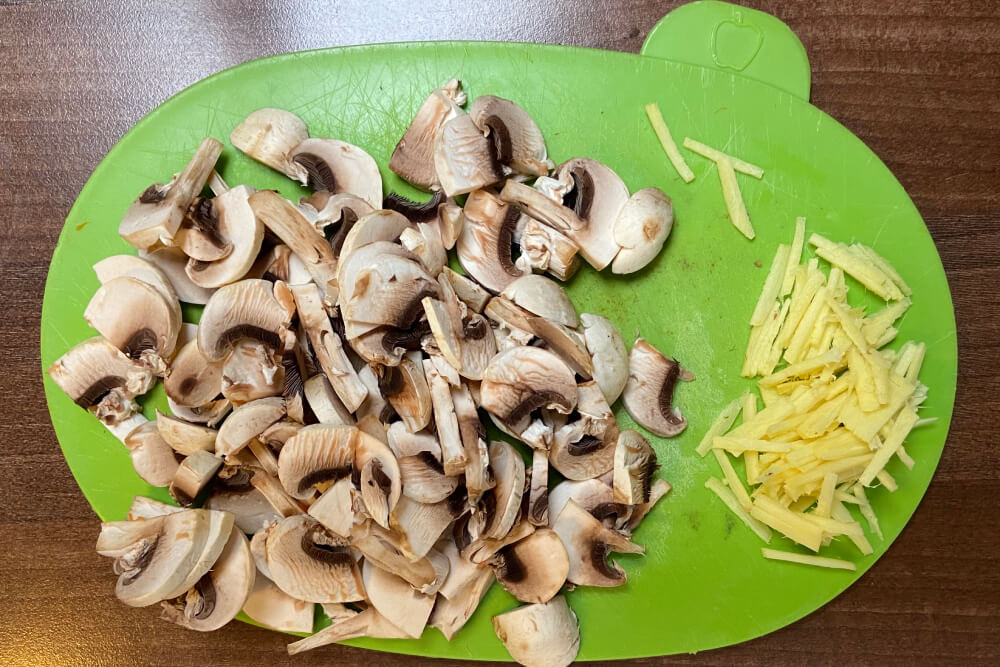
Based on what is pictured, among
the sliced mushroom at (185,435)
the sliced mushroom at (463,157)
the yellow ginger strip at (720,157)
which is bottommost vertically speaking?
the sliced mushroom at (185,435)

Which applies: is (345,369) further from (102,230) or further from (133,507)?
(102,230)

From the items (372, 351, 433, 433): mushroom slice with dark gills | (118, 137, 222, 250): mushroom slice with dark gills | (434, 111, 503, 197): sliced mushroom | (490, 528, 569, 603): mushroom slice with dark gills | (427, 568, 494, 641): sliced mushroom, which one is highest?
(434, 111, 503, 197): sliced mushroom

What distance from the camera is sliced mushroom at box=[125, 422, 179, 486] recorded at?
1.84m

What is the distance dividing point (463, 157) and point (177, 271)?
863 mm

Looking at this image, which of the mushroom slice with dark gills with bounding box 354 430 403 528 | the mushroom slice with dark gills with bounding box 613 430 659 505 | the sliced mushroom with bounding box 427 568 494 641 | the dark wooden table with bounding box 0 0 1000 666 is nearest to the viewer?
the mushroom slice with dark gills with bounding box 354 430 403 528

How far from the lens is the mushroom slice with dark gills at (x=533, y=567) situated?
5.92 feet

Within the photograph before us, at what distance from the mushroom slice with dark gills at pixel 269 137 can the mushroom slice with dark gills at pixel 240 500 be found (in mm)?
877

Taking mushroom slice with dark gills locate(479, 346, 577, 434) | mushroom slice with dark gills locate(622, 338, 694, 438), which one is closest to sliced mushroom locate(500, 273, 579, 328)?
mushroom slice with dark gills locate(479, 346, 577, 434)

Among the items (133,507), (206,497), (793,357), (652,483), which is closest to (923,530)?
(793,357)

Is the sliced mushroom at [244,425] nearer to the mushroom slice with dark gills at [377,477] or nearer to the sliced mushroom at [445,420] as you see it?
the mushroom slice with dark gills at [377,477]

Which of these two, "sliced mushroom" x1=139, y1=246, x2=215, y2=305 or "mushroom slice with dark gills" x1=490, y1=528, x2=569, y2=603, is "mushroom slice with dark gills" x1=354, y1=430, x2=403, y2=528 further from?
"sliced mushroom" x1=139, y1=246, x2=215, y2=305

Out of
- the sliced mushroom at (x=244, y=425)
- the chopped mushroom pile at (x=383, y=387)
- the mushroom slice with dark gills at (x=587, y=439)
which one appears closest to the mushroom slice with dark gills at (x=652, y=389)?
the chopped mushroom pile at (x=383, y=387)

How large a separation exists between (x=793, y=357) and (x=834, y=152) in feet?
2.00

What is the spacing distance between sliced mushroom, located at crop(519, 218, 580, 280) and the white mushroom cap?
126 millimetres
